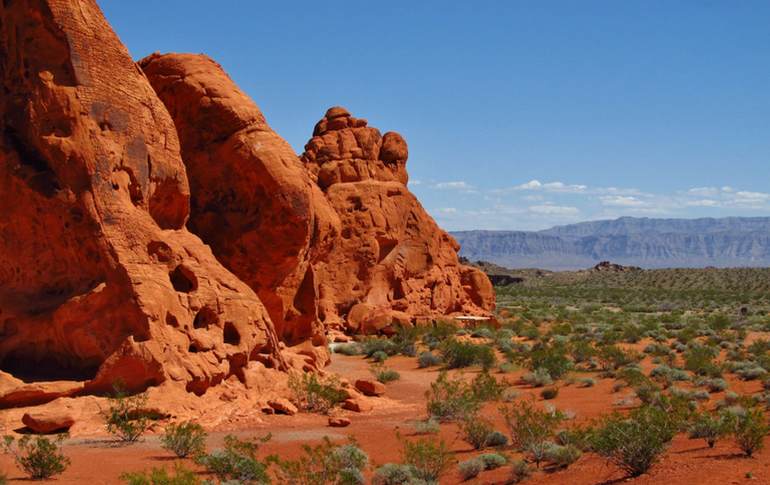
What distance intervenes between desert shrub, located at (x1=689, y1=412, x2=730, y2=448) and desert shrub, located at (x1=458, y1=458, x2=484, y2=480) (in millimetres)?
2914

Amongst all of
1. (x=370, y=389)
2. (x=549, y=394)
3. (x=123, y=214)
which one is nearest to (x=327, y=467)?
(x=123, y=214)

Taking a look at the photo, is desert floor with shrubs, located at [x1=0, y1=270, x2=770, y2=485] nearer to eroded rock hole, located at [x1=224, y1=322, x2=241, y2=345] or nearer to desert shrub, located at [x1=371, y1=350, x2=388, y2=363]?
desert shrub, located at [x1=371, y1=350, x2=388, y2=363]

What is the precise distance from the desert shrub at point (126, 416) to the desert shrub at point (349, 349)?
11230mm

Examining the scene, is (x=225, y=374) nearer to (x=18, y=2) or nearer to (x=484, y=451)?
(x=484, y=451)

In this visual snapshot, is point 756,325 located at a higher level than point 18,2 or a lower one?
lower

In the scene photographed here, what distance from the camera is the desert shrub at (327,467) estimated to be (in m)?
8.41

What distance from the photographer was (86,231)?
12.4 m

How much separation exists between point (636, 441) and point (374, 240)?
18.1 meters

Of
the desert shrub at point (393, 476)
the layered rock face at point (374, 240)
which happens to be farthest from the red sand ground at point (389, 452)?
the layered rock face at point (374, 240)

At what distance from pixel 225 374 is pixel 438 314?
16589 millimetres

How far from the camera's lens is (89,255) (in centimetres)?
1247

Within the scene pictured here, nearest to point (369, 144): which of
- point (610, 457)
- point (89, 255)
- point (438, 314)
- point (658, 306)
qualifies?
point (438, 314)

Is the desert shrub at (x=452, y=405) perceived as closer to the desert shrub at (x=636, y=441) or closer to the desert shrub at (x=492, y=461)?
the desert shrub at (x=492, y=461)

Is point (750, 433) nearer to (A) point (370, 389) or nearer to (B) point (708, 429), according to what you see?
(B) point (708, 429)
